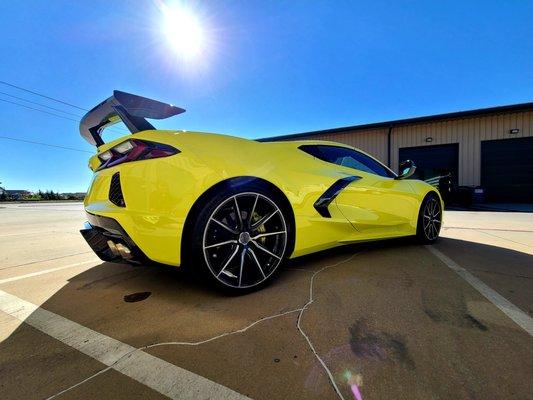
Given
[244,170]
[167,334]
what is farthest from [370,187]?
[167,334]

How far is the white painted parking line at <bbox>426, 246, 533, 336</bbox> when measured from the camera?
1.72m

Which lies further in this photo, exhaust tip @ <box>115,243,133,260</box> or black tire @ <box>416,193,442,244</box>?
black tire @ <box>416,193,442,244</box>

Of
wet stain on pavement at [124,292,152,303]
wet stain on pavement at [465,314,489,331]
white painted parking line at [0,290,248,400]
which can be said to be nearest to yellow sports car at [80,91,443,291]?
wet stain on pavement at [124,292,152,303]

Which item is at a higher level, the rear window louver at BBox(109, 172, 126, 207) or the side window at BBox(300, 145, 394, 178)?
the side window at BBox(300, 145, 394, 178)

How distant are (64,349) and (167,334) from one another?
50cm

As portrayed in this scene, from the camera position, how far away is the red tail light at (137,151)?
1994 millimetres

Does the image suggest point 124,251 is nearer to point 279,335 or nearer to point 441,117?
point 279,335

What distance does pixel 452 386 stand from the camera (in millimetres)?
1204

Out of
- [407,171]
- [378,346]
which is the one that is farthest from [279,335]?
[407,171]

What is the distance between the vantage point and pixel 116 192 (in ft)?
6.93

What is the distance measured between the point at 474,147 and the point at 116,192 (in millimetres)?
17142

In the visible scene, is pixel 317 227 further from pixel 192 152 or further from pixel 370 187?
pixel 192 152

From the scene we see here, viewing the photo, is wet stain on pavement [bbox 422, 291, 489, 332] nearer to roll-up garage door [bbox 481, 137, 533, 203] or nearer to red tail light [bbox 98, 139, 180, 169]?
red tail light [bbox 98, 139, 180, 169]

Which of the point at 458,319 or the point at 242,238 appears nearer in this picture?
the point at 458,319
